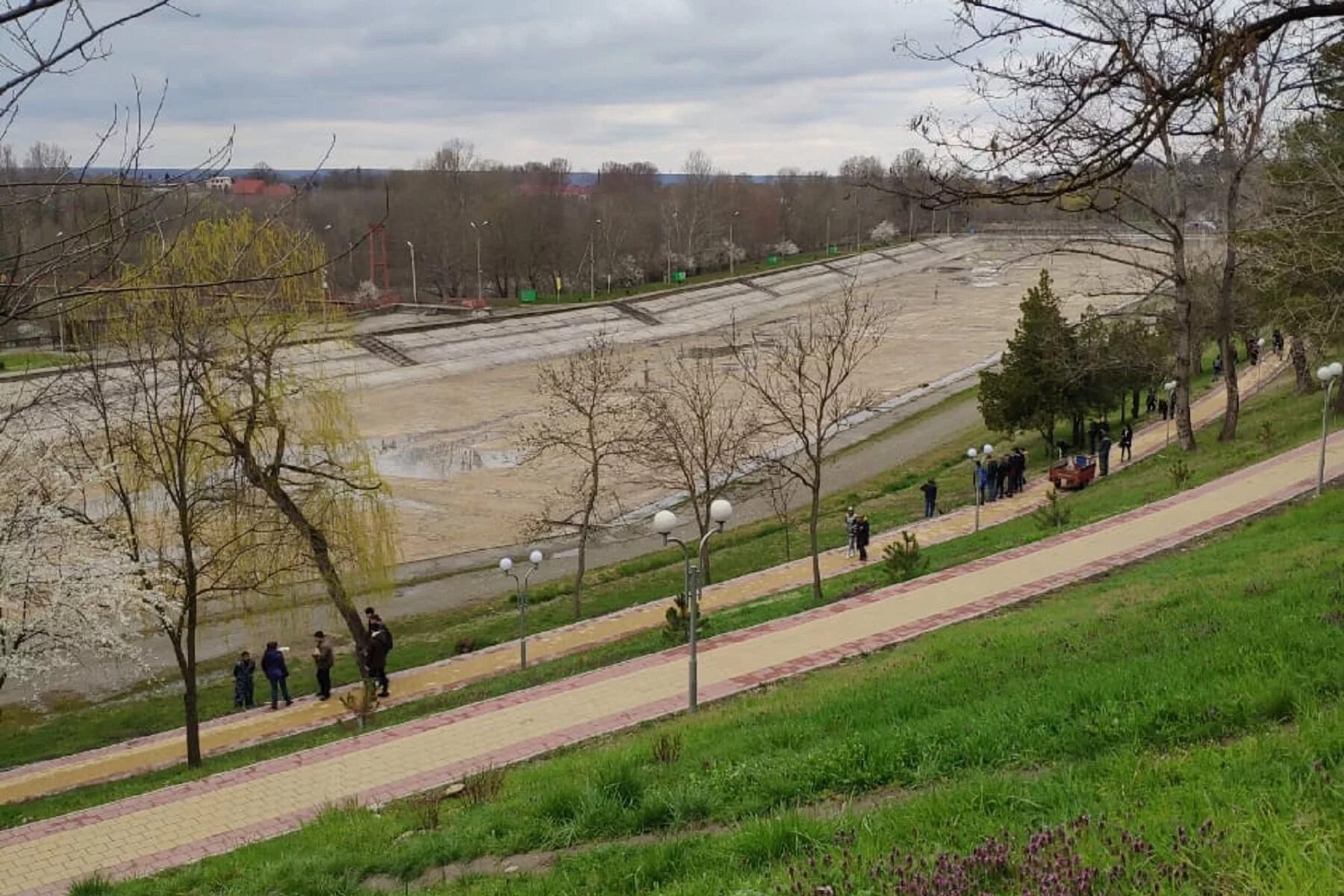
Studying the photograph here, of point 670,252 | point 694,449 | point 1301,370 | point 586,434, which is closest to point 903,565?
point 694,449

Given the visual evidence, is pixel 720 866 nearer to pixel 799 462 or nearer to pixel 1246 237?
pixel 1246 237

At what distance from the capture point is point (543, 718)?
12664mm

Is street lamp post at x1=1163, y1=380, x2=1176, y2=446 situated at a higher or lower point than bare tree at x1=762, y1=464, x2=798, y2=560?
higher

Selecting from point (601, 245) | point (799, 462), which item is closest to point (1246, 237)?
point (799, 462)

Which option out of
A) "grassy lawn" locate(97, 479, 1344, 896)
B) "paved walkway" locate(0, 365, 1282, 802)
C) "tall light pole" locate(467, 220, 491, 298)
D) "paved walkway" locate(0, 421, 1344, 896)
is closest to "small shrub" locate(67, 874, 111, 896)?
"grassy lawn" locate(97, 479, 1344, 896)

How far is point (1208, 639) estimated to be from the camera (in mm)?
8484

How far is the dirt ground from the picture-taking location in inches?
1277

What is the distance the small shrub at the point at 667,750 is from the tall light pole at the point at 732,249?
3652 inches

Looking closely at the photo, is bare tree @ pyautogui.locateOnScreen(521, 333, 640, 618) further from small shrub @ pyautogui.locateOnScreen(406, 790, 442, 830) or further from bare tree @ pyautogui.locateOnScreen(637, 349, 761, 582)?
small shrub @ pyautogui.locateOnScreen(406, 790, 442, 830)

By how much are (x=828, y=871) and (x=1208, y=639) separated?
4.89 m

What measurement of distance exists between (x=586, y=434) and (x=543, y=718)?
23899 mm

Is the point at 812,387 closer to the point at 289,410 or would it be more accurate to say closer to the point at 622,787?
the point at 289,410

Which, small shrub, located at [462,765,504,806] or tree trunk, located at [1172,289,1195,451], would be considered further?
tree trunk, located at [1172,289,1195,451]

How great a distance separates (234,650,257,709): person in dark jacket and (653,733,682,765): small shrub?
437 inches
